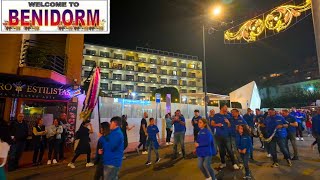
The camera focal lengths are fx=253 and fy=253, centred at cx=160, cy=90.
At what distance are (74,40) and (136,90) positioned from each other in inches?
2373

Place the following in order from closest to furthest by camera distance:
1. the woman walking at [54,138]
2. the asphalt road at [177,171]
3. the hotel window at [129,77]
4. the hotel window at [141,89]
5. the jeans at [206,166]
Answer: the jeans at [206,166]
the asphalt road at [177,171]
the woman walking at [54,138]
the hotel window at [129,77]
the hotel window at [141,89]

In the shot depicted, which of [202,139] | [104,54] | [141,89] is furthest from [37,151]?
[141,89]

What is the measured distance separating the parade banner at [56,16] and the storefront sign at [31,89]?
4988 millimetres

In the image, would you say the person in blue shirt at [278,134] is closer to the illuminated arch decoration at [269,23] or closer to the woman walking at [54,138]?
the illuminated arch decoration at [269,23]

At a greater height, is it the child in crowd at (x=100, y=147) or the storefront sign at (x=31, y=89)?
the storefront sign at (x=31, y=89)

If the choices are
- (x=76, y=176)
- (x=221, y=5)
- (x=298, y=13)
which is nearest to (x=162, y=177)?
(x=76, y=176)

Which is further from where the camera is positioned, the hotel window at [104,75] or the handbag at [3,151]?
the hotel window at [104,75]

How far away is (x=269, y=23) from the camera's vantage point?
438 inches

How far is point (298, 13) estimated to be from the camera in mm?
10242

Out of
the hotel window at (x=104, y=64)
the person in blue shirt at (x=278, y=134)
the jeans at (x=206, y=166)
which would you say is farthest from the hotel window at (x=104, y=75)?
the jeans at (x=206, y=166)

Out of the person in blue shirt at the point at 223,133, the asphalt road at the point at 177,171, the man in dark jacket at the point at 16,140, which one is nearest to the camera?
the asphalt road at the point at 177,171

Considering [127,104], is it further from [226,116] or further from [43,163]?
[226,116]

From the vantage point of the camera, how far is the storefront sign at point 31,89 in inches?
478

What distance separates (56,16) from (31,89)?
6.73m
